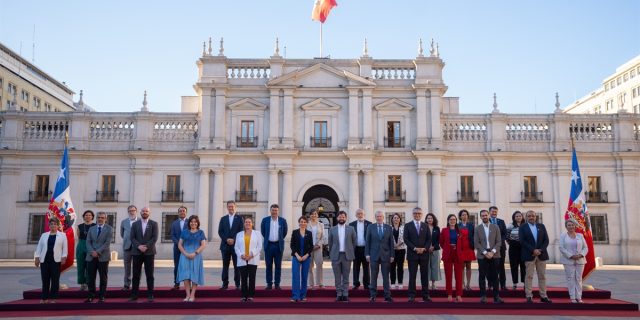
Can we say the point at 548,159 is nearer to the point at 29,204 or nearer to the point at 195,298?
the point at 195,298

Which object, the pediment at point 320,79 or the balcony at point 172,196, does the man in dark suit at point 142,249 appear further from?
the pediment at point 320,79

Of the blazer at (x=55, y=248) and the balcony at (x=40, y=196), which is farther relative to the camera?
the balcony at (x=40, y=196)

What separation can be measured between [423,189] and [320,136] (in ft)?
22.0

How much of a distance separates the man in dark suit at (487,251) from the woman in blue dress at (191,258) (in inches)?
240

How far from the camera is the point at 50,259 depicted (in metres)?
12.4

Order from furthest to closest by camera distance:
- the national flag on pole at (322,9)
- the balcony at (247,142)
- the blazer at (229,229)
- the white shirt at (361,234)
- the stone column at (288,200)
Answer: the national flag on pole at (322,9), the balcony at (247,142), the stone column at (288,200), the white shirt at (361,234), the blazer at (229,229)

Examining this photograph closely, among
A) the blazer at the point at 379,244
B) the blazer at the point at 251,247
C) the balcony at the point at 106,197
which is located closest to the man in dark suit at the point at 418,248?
the blazer at the point at 379,244

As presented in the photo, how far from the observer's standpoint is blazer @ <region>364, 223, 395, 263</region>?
12.7m

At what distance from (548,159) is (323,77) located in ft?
46.1

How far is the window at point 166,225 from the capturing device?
32.0 m

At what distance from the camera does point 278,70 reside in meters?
33.5

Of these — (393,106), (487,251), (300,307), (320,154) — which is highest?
(393,106)

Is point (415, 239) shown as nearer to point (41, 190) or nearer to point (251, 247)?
point (251, 247)

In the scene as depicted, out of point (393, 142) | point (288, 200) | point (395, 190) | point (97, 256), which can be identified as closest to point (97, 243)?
point (97, 256)
